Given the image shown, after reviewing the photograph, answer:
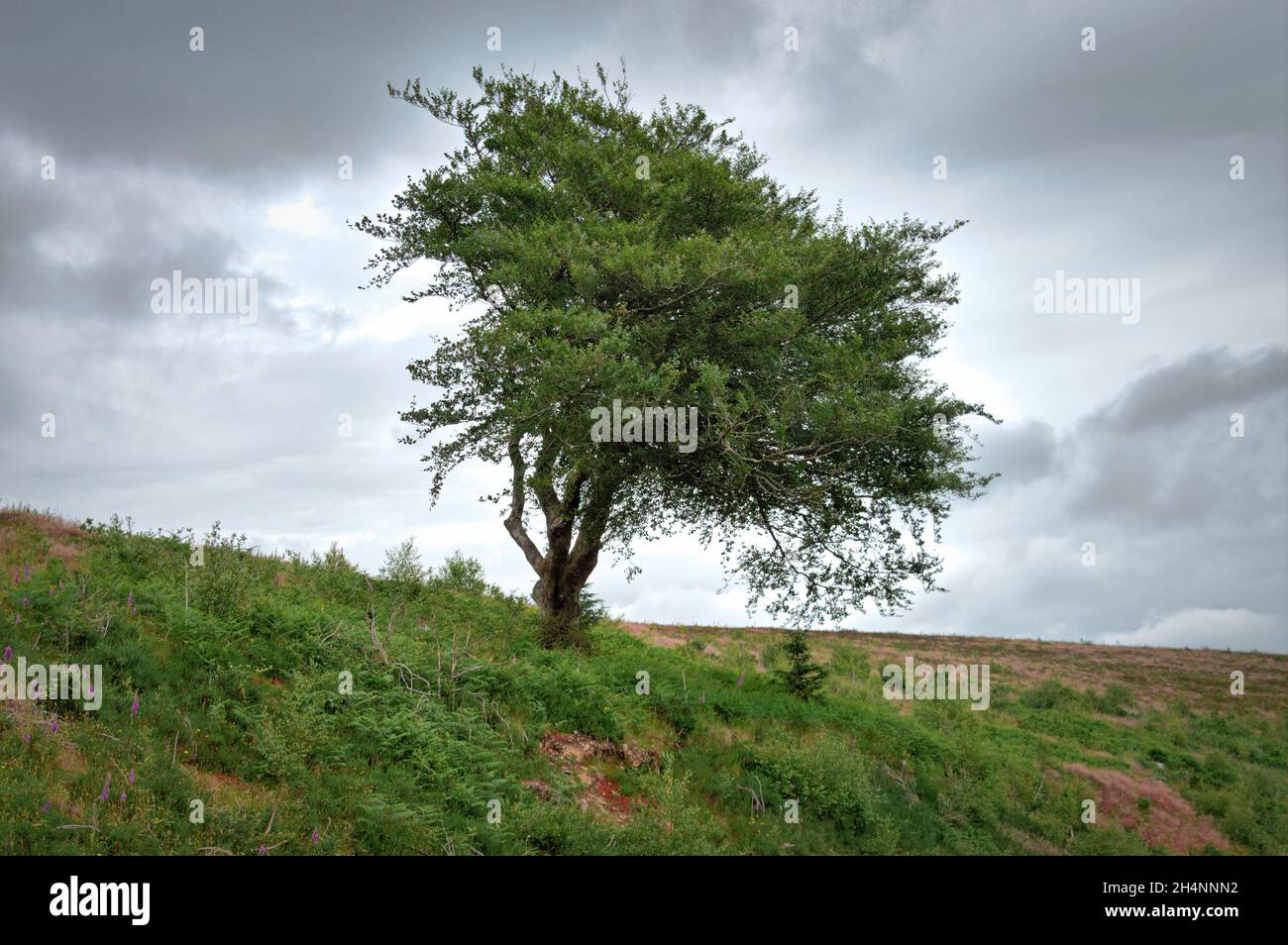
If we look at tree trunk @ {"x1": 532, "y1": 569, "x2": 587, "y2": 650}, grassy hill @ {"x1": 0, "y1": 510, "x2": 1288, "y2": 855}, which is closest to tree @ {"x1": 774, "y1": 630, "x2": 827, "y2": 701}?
grassy hill @ {"x1": 0, "y1": 510, "x2": 1288, "y2": 855}

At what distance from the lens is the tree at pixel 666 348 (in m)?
18.1

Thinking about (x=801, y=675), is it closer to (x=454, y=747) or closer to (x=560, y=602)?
(x=560, y=602)

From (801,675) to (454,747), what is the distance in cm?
1264

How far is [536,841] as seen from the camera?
37.4 feet

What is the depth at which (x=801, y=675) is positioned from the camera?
23062mm

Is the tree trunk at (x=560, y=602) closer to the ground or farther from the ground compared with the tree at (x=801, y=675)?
farther from the ground

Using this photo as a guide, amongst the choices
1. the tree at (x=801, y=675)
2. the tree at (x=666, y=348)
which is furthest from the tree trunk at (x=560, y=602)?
the tree at (x=801, y=675)

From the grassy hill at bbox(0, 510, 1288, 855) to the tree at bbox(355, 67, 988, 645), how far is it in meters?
4.08

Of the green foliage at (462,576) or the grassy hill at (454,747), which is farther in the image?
the green foliage at (462,576)

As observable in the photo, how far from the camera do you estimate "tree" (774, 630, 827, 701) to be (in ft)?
75.0

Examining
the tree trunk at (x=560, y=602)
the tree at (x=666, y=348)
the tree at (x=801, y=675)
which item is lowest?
the tree at (x=801, y=675)

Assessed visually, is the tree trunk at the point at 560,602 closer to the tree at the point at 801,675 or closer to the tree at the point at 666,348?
the tree at the point at 666,348

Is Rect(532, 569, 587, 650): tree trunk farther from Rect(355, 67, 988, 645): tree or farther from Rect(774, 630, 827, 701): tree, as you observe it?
Rect(774, 630, 827, 701): tree

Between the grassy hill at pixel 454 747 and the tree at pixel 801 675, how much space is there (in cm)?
55
